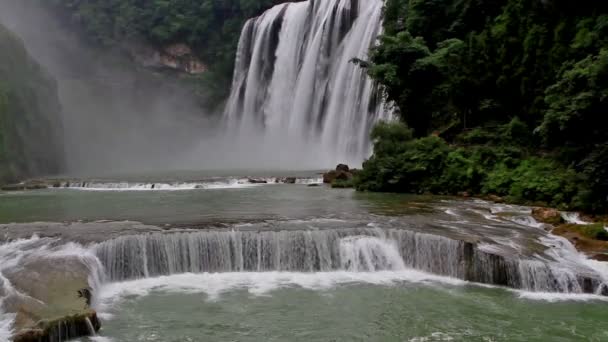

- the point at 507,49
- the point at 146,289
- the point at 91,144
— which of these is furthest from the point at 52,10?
the point at 146,289

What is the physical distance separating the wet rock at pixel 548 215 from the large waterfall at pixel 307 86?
47.1ft

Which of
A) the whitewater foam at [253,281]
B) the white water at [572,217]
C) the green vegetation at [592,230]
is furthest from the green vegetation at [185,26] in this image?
the green vegetation at [592,230]

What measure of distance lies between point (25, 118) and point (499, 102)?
26.4 metres

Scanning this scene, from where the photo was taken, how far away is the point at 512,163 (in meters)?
18.4

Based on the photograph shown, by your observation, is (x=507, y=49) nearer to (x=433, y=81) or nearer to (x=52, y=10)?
(x=433, y=81)

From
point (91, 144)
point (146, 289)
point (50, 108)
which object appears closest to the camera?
point (146, 289)

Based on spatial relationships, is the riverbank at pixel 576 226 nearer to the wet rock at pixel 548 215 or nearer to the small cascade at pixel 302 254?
the wet rock at pixel 548 215

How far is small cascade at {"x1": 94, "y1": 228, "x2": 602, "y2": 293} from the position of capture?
1139cm

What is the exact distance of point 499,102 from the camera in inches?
844

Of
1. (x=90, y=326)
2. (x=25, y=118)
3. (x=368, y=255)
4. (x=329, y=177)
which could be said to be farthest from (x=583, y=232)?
(x=25, y=118)

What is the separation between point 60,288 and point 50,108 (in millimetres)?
31986

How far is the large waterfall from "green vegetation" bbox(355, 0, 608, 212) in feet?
17.3

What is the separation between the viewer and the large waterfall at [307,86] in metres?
32.3

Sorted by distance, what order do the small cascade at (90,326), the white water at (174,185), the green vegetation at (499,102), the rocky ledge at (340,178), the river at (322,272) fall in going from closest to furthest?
1. the small cascade at (90,326)
2. the river at (322,272)
3. the green vegetation at (499,102)
4. the rocky ledge at (340,178)
5. the white water at (174,185)
